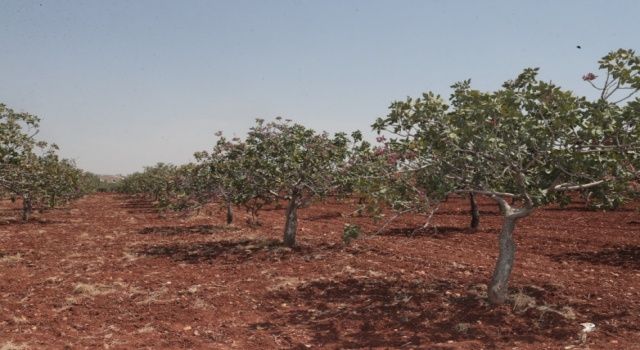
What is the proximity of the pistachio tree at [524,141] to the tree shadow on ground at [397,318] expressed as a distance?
3.16 feet

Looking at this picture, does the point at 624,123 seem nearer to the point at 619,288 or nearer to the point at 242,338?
the point at 619,288

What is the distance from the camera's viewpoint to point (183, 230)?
24359mm

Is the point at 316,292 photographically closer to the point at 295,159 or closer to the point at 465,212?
the point at 295,159

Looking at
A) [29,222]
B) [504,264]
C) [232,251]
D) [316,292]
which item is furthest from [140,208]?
[504,264]

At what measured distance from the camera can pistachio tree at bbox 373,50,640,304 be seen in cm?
796

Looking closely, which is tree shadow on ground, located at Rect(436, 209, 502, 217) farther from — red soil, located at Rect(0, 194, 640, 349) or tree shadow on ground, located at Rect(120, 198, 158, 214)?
tree shadow on ground, located at Rect(120, 198, 158, 214)

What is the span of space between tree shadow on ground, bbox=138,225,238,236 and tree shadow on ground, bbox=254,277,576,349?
507 inches

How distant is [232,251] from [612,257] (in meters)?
13.9

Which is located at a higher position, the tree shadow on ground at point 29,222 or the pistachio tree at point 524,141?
the pistachio tree at point 524,141

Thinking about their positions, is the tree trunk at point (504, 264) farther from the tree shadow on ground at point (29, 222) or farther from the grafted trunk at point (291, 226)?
the tree shadow on ground at point (29, 222)

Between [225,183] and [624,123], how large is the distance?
15853 millimetres

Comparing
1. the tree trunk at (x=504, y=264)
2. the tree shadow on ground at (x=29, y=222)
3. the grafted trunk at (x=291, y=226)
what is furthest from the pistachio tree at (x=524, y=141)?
the tree shadow on ground at (x=29, y=222)

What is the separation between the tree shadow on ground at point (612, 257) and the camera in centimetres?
1489

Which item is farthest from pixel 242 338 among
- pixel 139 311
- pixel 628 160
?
pixel 628 160
